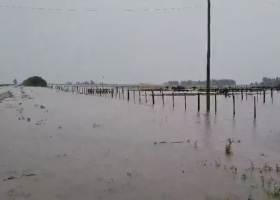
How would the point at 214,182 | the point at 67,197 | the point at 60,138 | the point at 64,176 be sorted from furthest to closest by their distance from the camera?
the point at 60,138
the point at 64,176
the point at 214,182
the point at 67,197

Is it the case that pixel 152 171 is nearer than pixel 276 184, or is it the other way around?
pixel 276 184

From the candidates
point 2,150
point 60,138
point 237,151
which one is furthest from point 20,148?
point 237,151

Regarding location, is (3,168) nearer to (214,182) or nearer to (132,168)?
(132,168)

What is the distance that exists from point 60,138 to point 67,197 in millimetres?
8451

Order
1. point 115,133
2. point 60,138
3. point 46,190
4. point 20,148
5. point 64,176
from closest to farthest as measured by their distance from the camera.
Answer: point 46,190, point 64,176, point 20,148, point 60,138, point 115,133

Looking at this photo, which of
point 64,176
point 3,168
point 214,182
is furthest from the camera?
point 3,168

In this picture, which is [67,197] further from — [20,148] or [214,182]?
[20,148]

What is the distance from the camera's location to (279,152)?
40.5 ft

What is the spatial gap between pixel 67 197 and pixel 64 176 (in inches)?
69.4

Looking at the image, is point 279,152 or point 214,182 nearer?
point 214,182

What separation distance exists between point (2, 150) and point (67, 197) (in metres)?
6.32

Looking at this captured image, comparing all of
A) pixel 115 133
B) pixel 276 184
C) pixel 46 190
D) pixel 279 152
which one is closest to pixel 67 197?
pixel 46 190

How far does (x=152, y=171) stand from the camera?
959 cm

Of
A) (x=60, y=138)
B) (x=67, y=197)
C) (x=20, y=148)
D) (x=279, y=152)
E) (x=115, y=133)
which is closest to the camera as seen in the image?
(x=67, y=197)
